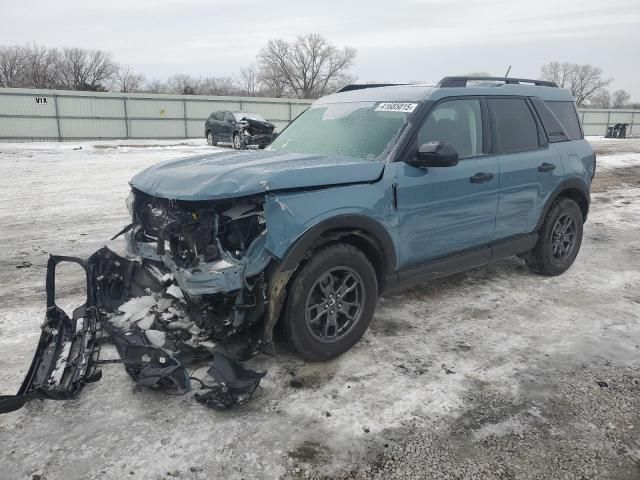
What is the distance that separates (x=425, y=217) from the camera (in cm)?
388

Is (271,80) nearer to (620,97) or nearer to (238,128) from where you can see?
(238,128)

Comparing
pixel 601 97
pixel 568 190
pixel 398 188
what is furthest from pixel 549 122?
pixel 601 97

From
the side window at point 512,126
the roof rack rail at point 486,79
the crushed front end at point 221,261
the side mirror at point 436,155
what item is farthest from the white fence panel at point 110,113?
the crushed front end at point 221,261

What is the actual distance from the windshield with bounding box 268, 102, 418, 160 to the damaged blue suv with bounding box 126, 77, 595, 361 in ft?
0.05

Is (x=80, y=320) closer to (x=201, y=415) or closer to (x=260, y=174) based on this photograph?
(x=201, y=415)

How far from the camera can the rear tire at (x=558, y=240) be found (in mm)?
5180

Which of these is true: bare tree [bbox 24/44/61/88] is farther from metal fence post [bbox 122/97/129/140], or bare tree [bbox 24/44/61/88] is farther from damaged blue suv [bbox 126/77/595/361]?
damaged blue suv [bbox 126/77/595/361]

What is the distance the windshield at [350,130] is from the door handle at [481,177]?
2.60 feet

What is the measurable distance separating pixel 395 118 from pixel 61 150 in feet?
63.5

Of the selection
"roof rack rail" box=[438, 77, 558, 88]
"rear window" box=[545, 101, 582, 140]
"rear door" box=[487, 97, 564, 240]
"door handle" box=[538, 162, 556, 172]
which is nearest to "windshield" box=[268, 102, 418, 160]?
"roof rack rail" box=[438, 77, 558, 88]

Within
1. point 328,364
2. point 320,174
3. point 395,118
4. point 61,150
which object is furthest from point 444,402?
point 61,150

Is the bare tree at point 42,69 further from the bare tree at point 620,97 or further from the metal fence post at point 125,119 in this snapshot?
the bare tree at point 620,97

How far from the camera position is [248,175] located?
319 centimetres

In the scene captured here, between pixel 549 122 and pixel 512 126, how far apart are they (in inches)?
26.9
